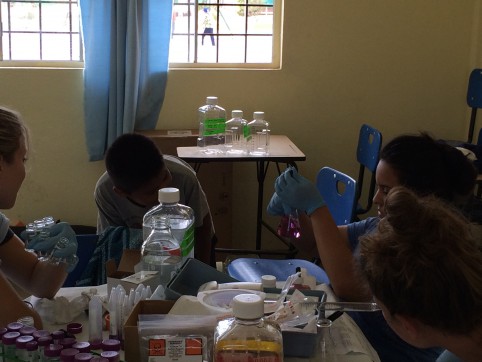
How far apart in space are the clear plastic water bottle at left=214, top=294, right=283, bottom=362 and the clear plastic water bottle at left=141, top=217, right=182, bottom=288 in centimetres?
46

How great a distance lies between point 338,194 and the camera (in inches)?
109

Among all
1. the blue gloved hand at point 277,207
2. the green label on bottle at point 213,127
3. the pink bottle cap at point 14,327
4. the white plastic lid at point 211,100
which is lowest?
the pink bottle cap at point 14,327

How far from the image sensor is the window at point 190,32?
3.96 metres

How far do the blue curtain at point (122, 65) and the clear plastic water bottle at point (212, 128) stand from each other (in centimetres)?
29

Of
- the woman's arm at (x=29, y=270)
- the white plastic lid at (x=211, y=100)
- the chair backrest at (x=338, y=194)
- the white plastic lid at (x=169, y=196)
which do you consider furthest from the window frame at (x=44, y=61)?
the white plastic lid at (x=169, y=196)

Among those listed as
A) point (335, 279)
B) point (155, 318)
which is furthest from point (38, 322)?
point (335, 279)

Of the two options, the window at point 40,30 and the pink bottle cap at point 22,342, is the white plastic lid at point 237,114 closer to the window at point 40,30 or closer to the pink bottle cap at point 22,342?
the window at point 40,30

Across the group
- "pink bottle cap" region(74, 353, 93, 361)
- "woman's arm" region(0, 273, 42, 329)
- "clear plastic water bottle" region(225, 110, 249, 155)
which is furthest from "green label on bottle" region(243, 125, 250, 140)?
"pink bottle cap" region(74, 353, 93, 361)

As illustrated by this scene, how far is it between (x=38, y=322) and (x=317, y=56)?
2900 millimetres

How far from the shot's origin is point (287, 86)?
160 inches

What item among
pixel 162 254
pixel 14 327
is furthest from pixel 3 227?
pixel 14 327

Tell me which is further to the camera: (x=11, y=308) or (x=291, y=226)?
(x=291, y=226)

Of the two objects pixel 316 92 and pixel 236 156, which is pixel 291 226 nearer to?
pixel 236 156

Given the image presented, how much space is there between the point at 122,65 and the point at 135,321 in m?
2.62
